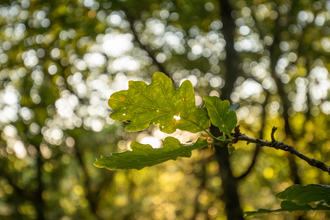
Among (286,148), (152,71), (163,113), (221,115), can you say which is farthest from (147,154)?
(152,71)

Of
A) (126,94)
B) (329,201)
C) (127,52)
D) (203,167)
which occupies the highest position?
(126,94)

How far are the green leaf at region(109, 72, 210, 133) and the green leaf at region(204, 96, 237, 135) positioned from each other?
0.03 m

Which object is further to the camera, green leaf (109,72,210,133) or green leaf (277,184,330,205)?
green leaf (109,72,210,133)

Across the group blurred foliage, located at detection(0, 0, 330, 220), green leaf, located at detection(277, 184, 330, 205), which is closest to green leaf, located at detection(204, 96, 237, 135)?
green leaf, located at detection(277, 184, 330, 205)

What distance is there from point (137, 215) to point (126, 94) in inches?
360

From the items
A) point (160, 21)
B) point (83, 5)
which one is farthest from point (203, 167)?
point (83, 5)

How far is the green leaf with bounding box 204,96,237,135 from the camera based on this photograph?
2.56 feet

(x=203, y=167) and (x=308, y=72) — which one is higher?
(x=308, y=72)

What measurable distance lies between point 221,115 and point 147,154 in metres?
0.29

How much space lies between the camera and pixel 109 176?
7324 mm

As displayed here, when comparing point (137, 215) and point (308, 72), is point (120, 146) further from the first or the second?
point (308, 72)

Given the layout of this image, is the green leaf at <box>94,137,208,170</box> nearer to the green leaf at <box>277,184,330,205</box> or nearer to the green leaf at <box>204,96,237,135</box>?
the green leaf at <box>204,96,237,135</box>

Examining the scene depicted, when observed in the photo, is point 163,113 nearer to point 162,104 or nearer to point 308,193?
point 162,104

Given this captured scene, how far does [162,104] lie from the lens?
804 mm
